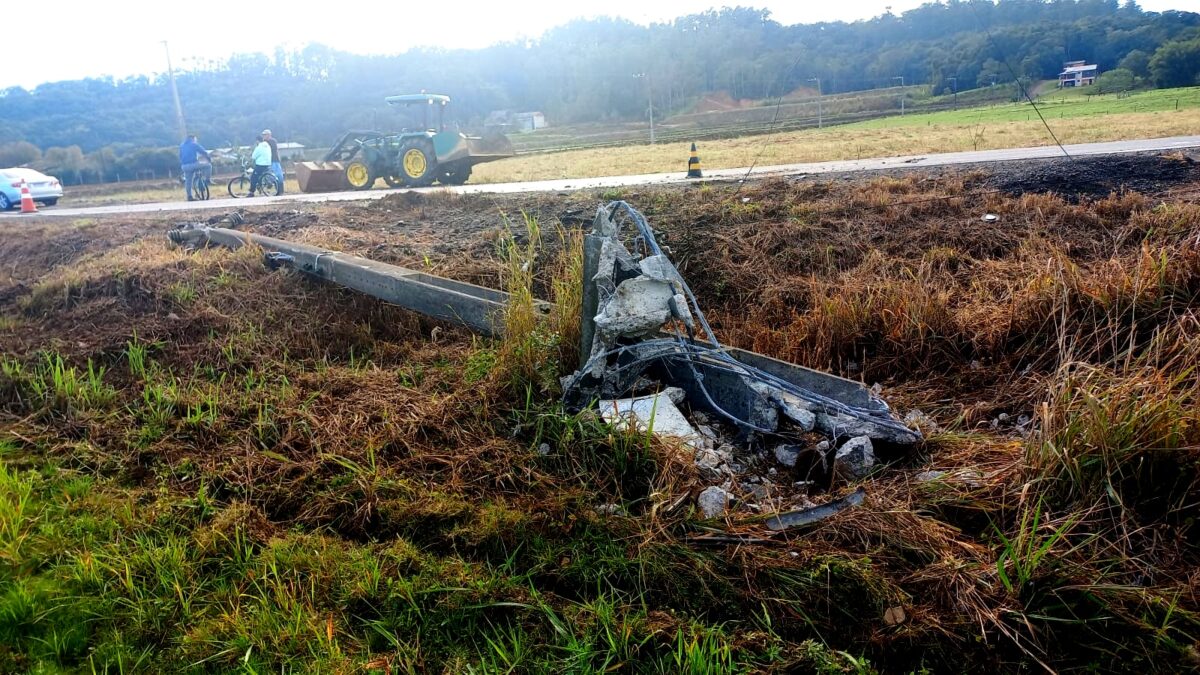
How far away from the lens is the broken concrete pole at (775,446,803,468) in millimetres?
2777

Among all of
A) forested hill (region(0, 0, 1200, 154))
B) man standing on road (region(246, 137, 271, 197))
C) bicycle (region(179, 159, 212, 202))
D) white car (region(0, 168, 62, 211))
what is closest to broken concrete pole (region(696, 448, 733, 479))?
forested hill (region(0, 0, 1200, 154))

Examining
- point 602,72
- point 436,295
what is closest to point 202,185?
point 436,295

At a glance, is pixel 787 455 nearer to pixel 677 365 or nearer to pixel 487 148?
pixel 677 365

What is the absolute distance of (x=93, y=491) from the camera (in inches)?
120

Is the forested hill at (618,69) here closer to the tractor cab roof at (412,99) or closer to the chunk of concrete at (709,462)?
the chunk of concrete at (709,462)

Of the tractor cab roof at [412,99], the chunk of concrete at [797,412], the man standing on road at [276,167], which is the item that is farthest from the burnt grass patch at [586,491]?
the tractor cab roof at [412,99]

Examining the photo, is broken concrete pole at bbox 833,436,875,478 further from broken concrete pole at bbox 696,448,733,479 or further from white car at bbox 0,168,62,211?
white car at bbox 0,168,62,211

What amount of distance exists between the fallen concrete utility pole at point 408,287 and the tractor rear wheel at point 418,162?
1258 cm

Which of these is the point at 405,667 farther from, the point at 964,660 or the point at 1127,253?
the point at 1127,253

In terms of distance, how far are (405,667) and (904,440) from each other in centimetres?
191

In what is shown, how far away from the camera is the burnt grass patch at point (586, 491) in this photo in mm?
1975

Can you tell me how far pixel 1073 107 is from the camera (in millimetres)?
26672

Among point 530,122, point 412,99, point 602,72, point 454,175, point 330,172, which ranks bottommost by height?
point 454,175

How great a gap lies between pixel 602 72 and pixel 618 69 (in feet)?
20.2
